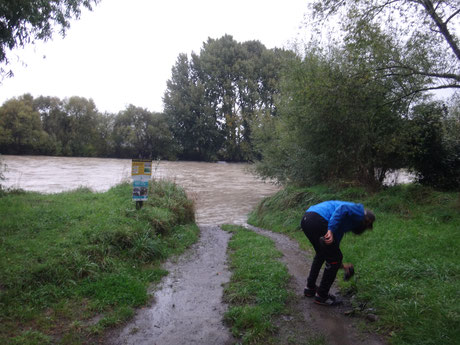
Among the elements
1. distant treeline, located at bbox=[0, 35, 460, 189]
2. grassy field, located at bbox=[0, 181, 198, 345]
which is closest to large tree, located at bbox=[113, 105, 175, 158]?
distant treeline, located at bbox=[0, 35, 460, 189]

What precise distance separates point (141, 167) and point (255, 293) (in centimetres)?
477

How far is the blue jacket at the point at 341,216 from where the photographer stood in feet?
14.6

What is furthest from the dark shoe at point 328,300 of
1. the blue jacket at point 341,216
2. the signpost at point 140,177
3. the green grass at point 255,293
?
the signpost at point 140,177

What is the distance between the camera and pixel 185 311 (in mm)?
4734

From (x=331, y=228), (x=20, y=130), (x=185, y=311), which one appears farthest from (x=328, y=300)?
(x=20, y=130)

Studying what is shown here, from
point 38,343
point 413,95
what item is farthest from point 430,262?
point 413,95

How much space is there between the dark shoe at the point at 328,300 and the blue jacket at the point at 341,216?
875 mm

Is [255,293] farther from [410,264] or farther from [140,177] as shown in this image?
[140,177]

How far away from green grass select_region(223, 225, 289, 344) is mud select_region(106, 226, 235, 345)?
6.7 inches

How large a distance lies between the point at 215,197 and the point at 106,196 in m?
12.5

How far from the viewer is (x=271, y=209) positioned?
14438 millimetres

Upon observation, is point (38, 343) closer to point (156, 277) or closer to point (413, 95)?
point (156, 277)

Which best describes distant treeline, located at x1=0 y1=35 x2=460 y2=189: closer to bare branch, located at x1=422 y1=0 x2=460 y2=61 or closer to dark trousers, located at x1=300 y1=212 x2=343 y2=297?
bare branch, located at x1=422 y1=0 x2=460 y2=61

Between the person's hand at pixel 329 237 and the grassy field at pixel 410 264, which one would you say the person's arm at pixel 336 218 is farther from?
the grassy field at pixel 410 264
